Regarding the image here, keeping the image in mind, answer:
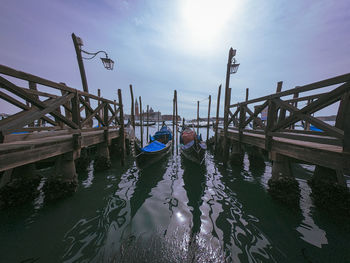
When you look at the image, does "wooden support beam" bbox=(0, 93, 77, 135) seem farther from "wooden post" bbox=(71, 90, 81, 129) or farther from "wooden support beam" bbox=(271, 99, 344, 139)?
"wooden support beam" bbox=(271, 99, 344, 139)

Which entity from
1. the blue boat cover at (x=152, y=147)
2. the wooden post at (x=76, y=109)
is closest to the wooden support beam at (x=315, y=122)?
the blue boat cover at (x=152, y=147)

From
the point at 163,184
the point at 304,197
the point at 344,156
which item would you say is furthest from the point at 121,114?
the point at 304,197

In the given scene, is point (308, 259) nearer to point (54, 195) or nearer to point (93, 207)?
point (93, 207)

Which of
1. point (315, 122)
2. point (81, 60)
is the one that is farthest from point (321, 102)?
point (81, 60)

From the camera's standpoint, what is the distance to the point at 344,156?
7.22ft

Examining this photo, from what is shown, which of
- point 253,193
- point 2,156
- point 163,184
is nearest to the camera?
point 2,156

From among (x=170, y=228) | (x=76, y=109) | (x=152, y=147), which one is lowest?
(x=170, y=228)

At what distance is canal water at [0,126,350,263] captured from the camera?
2.29 meters

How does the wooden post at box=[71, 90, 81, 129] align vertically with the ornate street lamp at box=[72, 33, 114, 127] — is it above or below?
below

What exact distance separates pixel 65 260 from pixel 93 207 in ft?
4.87

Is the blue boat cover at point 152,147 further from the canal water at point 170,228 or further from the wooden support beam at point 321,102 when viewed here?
the wooden support beam at point 321,102

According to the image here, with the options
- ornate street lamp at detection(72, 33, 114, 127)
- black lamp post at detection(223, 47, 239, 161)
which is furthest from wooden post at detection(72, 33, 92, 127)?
black lamp post at detection(223, 47, 239, 161)

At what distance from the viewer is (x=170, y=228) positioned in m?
2.93

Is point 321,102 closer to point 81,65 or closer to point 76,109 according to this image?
point 76,109
